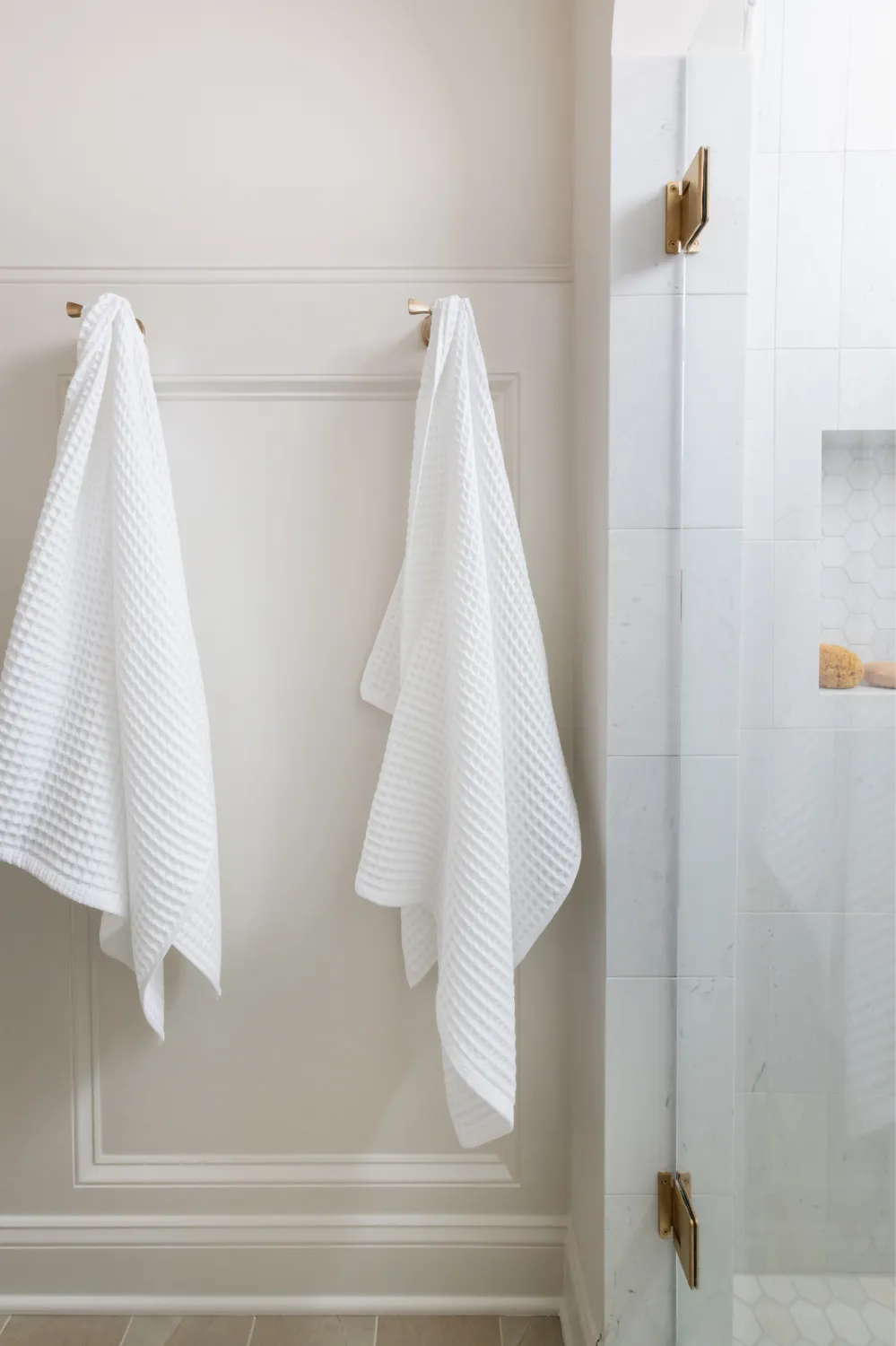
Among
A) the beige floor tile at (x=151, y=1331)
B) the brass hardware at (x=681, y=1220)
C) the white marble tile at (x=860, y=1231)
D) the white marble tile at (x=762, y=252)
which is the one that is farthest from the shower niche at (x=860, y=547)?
the beige floor tile at (x=151, y=1331)

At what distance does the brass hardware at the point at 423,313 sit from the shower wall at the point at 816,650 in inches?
13.7

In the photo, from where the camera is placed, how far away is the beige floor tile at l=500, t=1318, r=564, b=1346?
1.01 metres

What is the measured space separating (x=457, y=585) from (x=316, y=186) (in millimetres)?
524

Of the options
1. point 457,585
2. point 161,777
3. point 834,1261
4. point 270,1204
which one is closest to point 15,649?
point 161,777

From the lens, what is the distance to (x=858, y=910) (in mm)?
580

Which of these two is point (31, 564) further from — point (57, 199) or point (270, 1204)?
point (270, 1204)

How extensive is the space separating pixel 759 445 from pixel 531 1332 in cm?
104

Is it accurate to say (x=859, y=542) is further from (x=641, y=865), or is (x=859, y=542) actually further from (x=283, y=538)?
(x=283, y=538)

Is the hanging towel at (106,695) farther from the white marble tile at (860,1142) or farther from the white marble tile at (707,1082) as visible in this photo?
the white marble tile at (860,1142)

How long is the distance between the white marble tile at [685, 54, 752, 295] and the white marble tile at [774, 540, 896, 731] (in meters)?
0.25

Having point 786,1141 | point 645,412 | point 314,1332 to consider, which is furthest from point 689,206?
point 314,1332

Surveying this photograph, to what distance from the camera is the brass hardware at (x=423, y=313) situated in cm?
92

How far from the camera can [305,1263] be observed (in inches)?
41.9

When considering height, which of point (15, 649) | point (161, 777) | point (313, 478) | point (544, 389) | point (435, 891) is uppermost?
point (544, 389)
